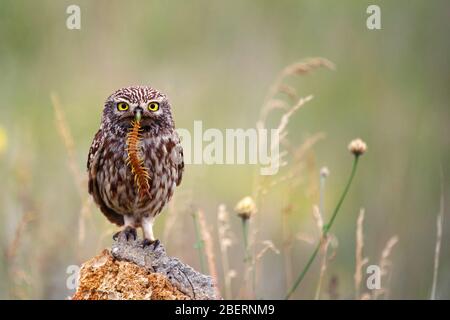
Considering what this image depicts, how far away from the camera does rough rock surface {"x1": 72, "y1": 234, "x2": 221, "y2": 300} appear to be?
17.0 feet

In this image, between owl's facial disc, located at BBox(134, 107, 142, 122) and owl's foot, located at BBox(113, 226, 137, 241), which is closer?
owl's facial disc, located at BBox(134, 107, 142, 122)

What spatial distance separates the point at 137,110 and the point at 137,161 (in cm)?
31

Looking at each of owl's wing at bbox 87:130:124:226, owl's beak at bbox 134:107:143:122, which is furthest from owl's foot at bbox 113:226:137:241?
owl's beak at bbox 134:107:143:122

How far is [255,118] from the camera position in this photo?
1088cm

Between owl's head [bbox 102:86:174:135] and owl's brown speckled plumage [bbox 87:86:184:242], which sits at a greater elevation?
owl's head [bbox 102:86:174:135]

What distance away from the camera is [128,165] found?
6156 mm

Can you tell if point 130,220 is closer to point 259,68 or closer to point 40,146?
point 40,146

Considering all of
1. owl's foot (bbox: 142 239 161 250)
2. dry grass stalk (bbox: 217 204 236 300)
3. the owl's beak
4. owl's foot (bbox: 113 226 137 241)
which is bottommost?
dry grass stalk (bbox: 217 204 236 300)

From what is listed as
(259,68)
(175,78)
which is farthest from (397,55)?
(175,78)

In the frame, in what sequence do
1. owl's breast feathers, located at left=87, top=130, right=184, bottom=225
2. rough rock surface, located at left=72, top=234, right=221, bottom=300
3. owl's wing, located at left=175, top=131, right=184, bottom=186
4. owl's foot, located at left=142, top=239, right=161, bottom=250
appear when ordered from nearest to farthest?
rough rock surface, located at left=72, top=234, right=221, bottom=300, owl's foot, located at left=142, top=239, right=161, bottom=250, owl's breast feathers, located at left=87, top=130, right=184, bottom=225, owl's wing, located at left=175, top=131, right=184, bottom=186

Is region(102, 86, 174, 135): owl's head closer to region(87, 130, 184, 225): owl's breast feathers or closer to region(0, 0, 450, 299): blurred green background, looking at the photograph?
region(87, 130, 184, 225): owl's breast feathers

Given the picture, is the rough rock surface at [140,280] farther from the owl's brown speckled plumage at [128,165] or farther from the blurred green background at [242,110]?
the blurred green background at [242,110]

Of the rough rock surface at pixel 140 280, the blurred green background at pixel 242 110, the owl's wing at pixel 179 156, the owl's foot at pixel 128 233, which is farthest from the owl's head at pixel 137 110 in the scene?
the blurred green background at pixel 242 110

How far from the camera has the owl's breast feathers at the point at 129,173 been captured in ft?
20.3
